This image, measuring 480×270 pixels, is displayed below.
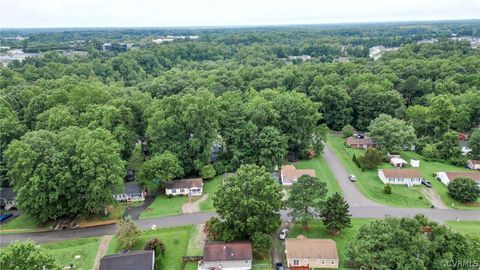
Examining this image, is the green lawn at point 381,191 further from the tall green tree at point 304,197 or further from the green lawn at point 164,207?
the green lawn at point 164,207

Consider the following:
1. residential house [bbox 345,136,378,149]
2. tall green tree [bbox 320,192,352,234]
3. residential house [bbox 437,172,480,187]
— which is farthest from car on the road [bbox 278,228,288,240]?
residential house [bbox 345,136,378,149]

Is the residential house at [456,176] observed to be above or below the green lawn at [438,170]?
above

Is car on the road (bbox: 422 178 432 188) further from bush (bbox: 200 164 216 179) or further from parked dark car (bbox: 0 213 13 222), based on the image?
parked dark car (bbox: 0 213 13 222)

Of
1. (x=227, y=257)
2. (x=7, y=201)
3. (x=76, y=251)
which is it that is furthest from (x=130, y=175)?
(x=227, y=257)

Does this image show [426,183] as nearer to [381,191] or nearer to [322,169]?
[381,191]

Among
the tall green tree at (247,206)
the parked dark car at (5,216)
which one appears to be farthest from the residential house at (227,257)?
the parked dark car at (5,216)
